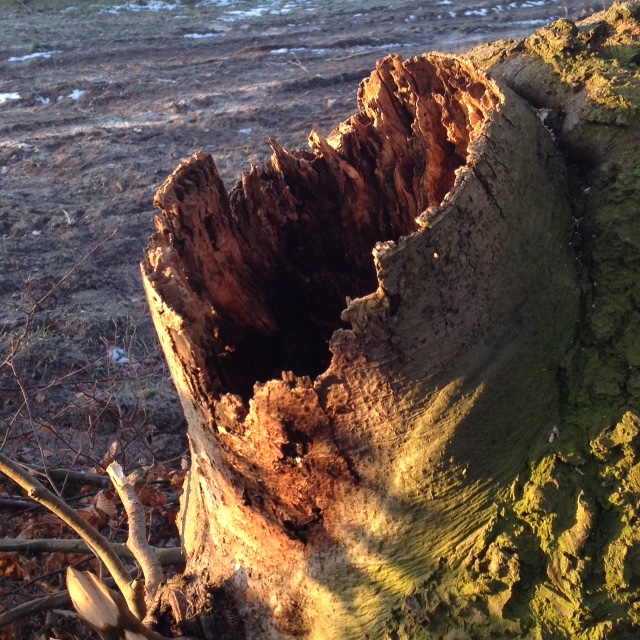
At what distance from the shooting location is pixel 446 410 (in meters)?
1.53

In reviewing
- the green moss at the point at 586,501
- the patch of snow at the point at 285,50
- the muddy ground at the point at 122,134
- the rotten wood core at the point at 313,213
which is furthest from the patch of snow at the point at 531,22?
the green moss at the point at 586,501

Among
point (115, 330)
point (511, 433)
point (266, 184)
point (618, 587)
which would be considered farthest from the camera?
point (115, 330)

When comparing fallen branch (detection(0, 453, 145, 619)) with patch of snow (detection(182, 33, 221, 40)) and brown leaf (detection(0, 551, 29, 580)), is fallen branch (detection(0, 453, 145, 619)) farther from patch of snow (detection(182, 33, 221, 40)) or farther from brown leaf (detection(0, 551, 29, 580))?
patch of snow (detection(182, 33, 221, 40))

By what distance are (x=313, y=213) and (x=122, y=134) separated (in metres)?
7.32

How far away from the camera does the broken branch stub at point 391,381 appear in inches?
58.6

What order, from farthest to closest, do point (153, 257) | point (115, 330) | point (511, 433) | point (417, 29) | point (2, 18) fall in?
1. point (2, 18)
2. point (417, 29)
3. point (115, 330)
4. point (153, 257)
5. point (511, 433)

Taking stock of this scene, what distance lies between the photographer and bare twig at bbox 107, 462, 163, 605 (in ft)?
6.52

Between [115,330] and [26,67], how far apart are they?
298 inches

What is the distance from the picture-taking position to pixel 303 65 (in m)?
11.1

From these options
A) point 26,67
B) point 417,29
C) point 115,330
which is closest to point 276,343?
point 115,330

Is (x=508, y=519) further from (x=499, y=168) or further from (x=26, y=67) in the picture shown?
(x=26, y=67)

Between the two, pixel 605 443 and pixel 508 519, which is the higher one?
pixel 605 443

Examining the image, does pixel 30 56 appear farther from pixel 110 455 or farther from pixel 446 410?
pixel 446 410

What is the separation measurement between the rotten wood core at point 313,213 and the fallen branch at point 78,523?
605mm
